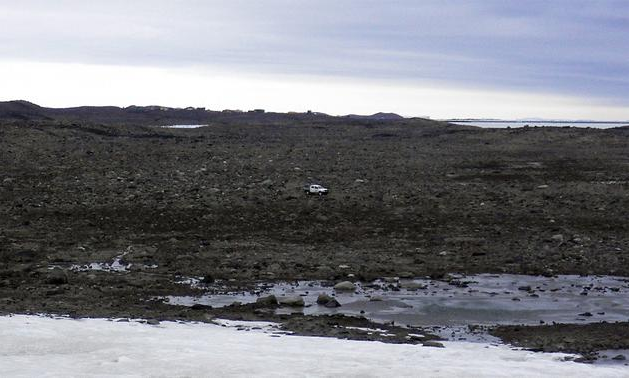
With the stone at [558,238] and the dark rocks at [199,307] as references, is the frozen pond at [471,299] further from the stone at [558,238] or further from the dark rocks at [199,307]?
the stone at [558,238]

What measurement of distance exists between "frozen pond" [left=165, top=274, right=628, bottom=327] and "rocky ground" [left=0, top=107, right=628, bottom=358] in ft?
1.56

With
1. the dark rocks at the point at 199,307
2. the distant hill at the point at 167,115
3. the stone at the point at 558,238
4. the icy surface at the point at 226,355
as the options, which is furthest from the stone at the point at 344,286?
the distant hill at the point at 167,115

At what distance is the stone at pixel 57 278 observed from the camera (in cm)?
1209

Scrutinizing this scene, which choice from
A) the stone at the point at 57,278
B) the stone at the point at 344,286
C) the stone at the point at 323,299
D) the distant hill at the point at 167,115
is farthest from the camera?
the distant hill at the point at 167,115

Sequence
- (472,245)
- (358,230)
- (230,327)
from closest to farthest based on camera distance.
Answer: (230,327) < (472,245) < (358,230)

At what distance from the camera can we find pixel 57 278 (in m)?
12.1

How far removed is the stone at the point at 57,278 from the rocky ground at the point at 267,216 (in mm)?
17

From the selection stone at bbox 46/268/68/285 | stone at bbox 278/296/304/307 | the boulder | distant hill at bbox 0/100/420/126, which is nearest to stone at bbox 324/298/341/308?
stone at bbox 278/296/304/307

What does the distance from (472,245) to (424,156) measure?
41.3 feet

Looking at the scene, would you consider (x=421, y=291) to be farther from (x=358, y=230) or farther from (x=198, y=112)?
(x=198, y=112)

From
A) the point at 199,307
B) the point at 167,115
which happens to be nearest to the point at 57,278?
the point at 199,307

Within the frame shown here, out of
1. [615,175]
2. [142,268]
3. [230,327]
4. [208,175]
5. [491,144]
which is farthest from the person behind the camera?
[491,144]

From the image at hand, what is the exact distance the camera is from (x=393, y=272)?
13.3m

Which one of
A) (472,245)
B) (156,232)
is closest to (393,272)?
(472,245)
